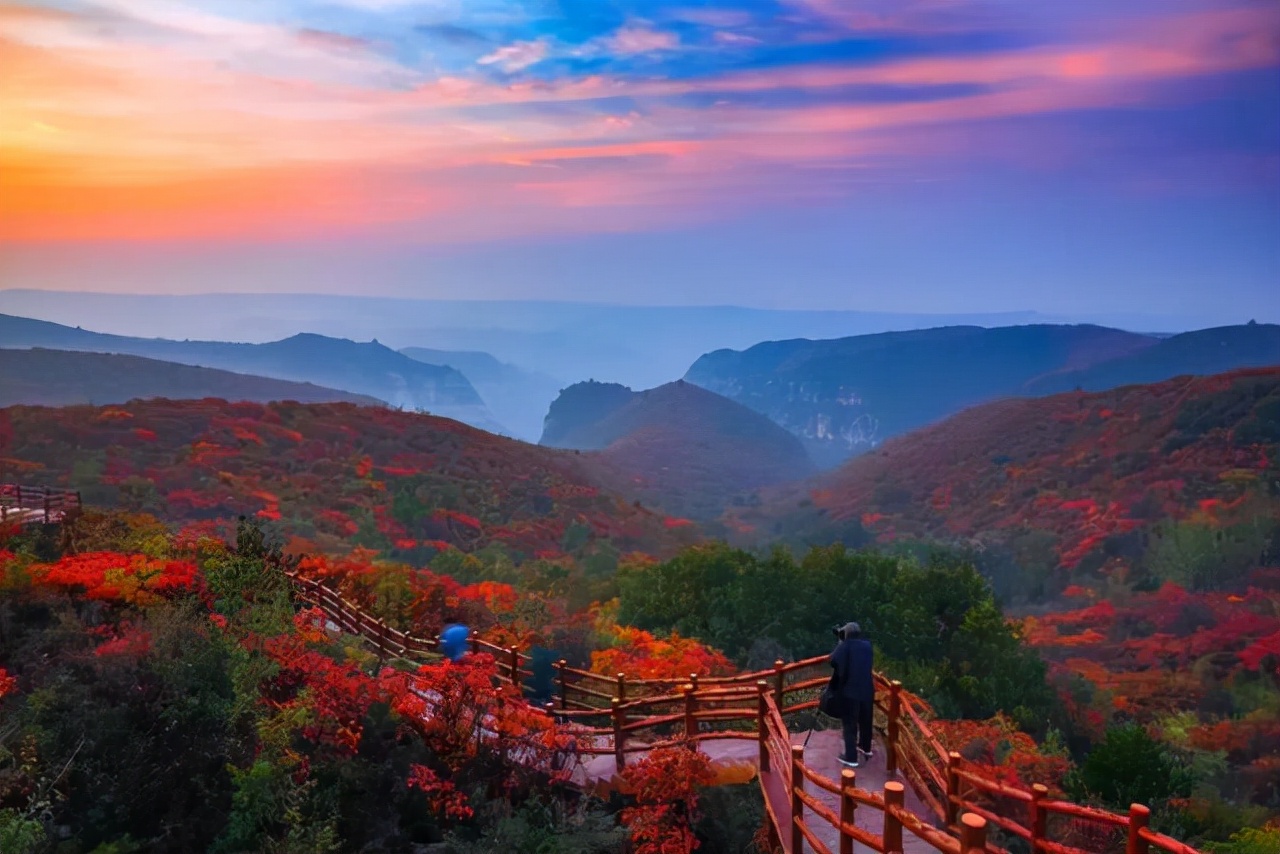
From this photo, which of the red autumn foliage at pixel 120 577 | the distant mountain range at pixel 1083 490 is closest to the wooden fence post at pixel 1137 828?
the red autumn foliage at pixel 120 577

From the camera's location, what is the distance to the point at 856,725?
35.2ft

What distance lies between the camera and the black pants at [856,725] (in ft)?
34.5

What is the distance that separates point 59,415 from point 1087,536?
200 ft

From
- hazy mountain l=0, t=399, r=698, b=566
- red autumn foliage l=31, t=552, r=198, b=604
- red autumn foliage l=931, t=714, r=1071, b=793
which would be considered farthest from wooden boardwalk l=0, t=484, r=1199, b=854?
hazy mountain l=0, t=399, r=698, b=566

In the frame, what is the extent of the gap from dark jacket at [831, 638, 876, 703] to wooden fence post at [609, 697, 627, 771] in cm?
343

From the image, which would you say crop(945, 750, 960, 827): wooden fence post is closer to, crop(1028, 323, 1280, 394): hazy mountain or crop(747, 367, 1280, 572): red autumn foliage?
crop(747, 367, 1280, 572): red autumn foliage

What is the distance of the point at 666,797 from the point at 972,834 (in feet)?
19.8

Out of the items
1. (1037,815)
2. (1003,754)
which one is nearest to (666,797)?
→ (1037,815)

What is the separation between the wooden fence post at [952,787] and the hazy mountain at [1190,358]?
16649 centimetres

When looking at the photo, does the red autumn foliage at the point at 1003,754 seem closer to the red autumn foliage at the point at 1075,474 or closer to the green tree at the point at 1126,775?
the green tree at the point at 1126,775

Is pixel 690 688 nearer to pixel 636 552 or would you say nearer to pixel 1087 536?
pixel 636 552

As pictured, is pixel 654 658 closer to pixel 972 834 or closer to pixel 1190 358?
pixel 972 834

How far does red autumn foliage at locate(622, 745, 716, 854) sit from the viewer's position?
10.8m

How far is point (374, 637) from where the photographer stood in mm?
16188
